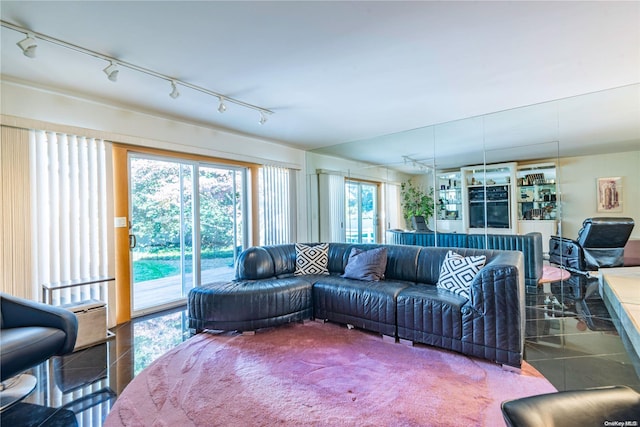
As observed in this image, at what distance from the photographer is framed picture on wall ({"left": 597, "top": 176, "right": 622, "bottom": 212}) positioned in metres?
4.86

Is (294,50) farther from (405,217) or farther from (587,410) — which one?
(405,217)

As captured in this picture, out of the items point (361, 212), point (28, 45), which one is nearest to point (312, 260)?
point (361, 212)

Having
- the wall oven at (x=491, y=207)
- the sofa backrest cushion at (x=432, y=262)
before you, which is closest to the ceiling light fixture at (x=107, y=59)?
the sofa backrest cushion at (x=432, y=262)

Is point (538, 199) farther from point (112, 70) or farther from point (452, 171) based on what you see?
point (112, 70)

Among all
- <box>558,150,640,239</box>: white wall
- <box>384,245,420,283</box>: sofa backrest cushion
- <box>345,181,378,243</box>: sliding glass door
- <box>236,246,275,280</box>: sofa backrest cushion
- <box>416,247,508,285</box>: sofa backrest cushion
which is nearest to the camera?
<box>416,247,508,285</box>: sofa backrest cushion

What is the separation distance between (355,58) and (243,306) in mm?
2574

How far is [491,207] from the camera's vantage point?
5.97 metres

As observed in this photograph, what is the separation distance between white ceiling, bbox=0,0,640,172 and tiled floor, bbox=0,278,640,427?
2.55 meters

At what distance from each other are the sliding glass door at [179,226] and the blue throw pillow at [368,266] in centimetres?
226

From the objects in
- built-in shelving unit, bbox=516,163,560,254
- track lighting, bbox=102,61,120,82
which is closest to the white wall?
built-in shelving unit, bbox=516,163,560,254

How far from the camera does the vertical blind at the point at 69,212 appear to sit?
2920 mm

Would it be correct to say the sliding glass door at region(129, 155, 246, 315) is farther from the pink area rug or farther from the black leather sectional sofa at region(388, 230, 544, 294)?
the black leather sectional sofa at region(388, 230, 544, 294)

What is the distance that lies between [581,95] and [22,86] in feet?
20.0

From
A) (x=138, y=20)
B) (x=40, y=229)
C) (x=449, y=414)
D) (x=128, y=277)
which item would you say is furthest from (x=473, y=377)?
(x=40, y=229)
